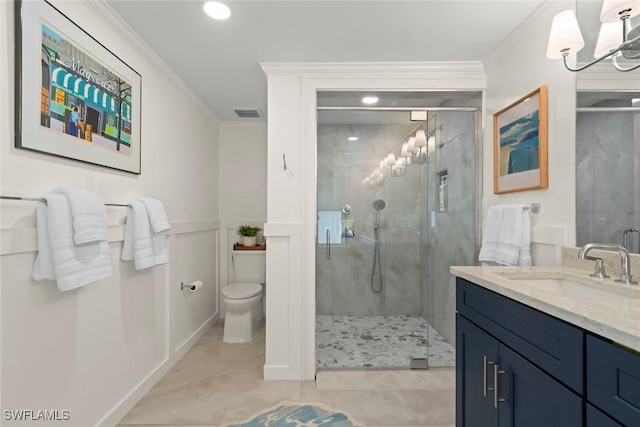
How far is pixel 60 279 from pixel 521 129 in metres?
2.39

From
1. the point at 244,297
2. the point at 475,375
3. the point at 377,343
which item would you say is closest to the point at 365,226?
the point at 377,343

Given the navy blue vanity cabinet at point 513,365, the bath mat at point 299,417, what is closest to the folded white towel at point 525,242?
the navy blue vanity cabinet at point 513,365

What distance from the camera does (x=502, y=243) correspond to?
1854 mm

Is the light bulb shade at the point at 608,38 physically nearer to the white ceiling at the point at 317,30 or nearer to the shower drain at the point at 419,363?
the white ceiling at the point at 317,30

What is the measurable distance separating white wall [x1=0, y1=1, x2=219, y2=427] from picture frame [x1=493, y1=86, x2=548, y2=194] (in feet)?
7.57

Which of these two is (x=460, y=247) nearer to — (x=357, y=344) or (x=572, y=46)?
(x=357, y=344)

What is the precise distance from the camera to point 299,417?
1.81 m

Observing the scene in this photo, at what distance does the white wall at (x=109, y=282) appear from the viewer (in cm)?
117

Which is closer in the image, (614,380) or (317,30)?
(614,380)

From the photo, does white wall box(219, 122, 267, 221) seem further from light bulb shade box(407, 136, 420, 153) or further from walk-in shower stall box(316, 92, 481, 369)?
light bulb shade box(407, 136, 420, 153)

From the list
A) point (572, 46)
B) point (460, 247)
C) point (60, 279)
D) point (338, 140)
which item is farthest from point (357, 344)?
point (572, 46)

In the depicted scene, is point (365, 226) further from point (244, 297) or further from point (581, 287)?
point (581, 287)

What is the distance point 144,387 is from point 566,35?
2.97m

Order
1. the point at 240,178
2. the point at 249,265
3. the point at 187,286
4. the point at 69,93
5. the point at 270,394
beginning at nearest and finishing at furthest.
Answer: the point at 69,93 → the point at 270,394 → the point at 187,286 → the point at 249,265 → the point at 240,178
